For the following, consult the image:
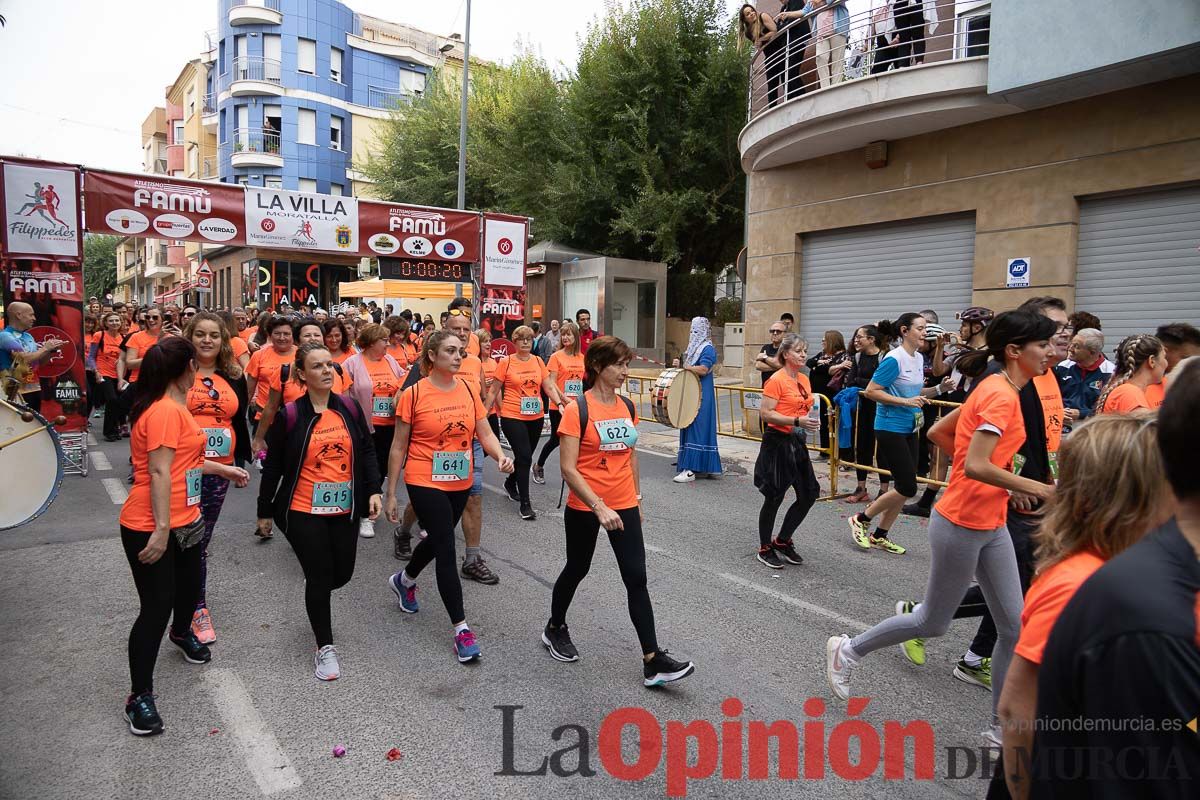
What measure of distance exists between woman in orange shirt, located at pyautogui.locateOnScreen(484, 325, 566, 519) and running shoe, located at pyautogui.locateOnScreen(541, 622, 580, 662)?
3121mm

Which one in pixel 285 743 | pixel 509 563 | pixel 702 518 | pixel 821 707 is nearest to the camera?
pixel 285 743

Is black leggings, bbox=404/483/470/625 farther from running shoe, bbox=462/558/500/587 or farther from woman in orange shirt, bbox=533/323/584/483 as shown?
woman in orange shirt, bbox=533/323/584/483

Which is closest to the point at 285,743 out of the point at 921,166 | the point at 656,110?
the point at 921,166

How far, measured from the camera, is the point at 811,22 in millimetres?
13414

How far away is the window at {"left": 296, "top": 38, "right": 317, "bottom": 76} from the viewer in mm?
41250

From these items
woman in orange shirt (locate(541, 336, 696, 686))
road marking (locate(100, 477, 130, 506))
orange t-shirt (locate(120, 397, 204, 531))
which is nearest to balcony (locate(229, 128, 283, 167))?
road marking (locate(100, 477, 130, 506))

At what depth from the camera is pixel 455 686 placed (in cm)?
388

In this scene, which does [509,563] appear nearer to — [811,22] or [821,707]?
[821,707]

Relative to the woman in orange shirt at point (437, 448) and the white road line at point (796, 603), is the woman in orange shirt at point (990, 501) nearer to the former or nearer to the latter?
the white road line at point (796, 603)

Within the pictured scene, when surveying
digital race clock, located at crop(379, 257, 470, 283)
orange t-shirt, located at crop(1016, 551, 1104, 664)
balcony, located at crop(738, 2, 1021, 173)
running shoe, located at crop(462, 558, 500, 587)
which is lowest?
running shoe, located at crop(462, 558, 500, 587)

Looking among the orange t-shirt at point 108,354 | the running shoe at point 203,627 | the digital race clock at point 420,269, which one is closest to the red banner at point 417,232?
the digital race clock at point 420,269

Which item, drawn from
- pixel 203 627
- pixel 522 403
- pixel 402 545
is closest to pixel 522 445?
pixel 522 403

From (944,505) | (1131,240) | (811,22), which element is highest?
(811,22)

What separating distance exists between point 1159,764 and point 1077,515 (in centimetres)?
63
